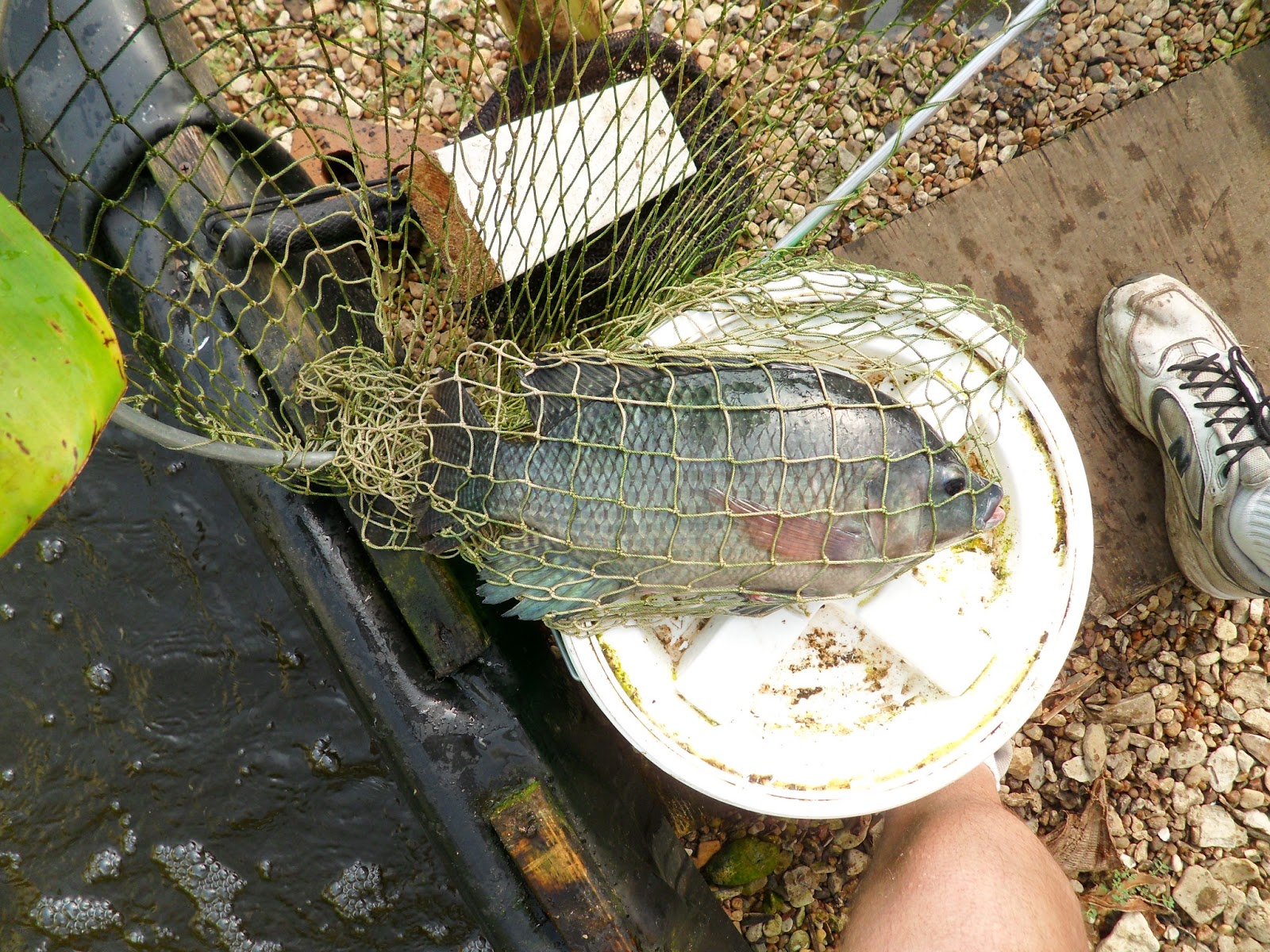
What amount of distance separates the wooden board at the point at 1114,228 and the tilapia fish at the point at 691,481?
1062 mm

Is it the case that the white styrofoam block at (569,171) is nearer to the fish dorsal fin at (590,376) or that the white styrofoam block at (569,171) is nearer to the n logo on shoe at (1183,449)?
the fish dorsal fin at (590,376)

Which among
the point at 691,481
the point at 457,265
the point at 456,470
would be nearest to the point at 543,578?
the point at 456,470

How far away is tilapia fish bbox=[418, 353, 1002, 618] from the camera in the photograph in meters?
1.81

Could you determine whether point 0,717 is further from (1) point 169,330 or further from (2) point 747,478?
(2) point 747,478

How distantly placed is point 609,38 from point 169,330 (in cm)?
144

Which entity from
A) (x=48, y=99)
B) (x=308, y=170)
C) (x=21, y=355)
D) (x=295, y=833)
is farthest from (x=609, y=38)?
(x=295, y=833)

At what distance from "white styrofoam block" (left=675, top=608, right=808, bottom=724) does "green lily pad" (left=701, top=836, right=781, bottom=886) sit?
2.80ft

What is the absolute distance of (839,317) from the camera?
213 centimetres

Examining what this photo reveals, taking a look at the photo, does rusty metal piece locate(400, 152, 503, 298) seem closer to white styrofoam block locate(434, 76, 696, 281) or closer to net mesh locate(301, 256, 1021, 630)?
white styrofoam block locate(434, 76, 696, 281)

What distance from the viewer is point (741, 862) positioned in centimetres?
275

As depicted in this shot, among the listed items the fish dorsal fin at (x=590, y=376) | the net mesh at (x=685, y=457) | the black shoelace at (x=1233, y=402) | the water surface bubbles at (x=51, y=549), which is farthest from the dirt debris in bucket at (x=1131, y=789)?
the water surface bubbles at (x=51, y=549)

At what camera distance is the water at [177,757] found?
2520 mm

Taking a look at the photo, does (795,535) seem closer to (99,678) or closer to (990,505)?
(990,505)

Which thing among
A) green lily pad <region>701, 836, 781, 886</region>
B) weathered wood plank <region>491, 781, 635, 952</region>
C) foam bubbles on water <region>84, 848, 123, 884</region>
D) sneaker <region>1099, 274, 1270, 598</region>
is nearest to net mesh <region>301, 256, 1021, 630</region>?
weathered wood plank <region>491, 781, 635, 952</region>
